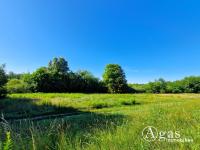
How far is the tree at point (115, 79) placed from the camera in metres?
Result: 72.4

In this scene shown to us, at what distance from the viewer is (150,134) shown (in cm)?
475

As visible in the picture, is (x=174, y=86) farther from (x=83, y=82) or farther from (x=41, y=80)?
(x=41, y=80)

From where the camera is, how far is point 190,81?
3009 inches

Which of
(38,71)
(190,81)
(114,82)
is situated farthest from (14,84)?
(190,81)

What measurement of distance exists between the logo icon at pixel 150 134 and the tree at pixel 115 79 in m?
66.4

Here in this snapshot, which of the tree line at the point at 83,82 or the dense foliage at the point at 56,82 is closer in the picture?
the dense foliage at the point at 56,82

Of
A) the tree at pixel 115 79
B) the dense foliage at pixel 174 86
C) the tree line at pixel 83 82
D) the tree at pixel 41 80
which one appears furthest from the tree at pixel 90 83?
the dense foliage at pixel 174 86

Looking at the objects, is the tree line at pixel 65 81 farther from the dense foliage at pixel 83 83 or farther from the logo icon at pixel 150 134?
the logo icon at pixel 150 134

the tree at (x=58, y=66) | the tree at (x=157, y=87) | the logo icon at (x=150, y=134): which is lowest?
the logo icon at (x=150, y=134)

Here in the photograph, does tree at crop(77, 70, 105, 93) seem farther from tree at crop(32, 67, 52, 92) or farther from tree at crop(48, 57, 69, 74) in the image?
tree at crop(32, 67, 52, 92)

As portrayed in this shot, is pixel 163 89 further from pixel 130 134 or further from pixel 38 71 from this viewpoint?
pixel 130 134

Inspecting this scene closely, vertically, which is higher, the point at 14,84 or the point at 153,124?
the point at 14,84

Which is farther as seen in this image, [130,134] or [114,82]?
[114,82]

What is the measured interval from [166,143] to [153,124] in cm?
139
